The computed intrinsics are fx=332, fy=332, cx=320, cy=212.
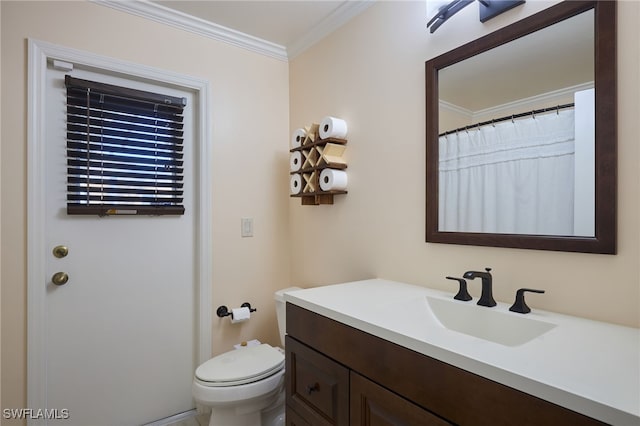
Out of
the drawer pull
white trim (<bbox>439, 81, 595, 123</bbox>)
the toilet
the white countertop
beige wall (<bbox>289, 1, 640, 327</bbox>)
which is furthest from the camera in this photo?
the toilet

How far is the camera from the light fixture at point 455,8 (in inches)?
47.1

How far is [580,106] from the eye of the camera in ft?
3.41

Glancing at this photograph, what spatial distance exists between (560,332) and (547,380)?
13.3 inches

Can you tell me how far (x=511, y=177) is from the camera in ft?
4.00

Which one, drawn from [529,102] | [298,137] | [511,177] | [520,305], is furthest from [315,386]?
[298,137]

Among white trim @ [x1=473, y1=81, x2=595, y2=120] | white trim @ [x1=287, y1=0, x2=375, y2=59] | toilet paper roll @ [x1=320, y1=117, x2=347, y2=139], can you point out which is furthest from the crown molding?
white trim @ [x1=473, y1=81, x2=595, y2=120]

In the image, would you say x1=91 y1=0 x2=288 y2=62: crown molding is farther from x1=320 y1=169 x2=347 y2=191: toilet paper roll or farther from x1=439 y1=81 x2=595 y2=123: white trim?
x1=439 y1=81 x2=595 y2=123: white trim

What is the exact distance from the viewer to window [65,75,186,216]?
1702mm

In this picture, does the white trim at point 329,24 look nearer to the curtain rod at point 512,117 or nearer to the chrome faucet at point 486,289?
the curtain rod at point 512,117

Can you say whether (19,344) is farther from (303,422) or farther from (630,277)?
(630,277)

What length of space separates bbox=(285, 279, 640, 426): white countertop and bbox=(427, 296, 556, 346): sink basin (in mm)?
42

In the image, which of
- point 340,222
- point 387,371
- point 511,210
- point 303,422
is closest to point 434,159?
point 511,210

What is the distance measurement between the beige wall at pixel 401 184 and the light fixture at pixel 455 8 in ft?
0.10

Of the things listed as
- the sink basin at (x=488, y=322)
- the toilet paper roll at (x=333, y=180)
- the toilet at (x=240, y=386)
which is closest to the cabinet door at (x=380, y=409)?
the sink basin at (x=488, y=322)
